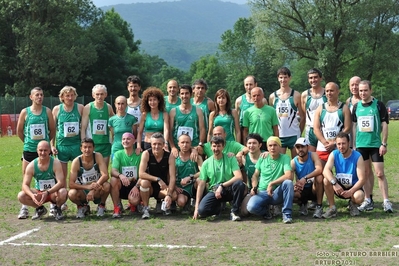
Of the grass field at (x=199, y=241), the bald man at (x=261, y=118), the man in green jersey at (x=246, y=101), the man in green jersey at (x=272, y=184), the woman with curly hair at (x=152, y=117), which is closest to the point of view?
the grass field at (x=199, y=241)

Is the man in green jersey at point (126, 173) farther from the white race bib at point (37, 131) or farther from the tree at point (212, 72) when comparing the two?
the tree at point (212, 72)

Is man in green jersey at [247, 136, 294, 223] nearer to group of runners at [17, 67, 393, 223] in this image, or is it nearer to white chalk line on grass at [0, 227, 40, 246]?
group of runners at [17, 67, 393, 223]

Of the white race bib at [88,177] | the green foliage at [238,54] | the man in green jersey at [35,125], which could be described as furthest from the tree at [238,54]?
the white race bib at [88,177]

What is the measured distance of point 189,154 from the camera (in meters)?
7.56

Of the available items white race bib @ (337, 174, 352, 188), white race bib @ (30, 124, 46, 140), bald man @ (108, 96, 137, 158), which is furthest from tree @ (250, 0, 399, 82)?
white race bib @ (30, 124, 46, 140)

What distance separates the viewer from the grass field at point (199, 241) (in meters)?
5.24

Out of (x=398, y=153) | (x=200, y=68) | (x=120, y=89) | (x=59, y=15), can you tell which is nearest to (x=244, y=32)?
(x=200, y=68)

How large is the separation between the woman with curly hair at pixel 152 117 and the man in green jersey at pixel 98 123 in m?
0.50

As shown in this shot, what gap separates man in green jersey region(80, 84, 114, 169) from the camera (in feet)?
25.5

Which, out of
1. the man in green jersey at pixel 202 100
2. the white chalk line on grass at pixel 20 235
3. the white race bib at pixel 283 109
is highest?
the man in green jersey at pixel 202 100

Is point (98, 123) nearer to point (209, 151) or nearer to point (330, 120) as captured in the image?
point (209, 151)

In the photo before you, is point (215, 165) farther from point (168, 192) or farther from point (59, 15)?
point (59, 15)

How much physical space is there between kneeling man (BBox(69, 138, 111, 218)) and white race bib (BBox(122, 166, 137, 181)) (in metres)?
0.27

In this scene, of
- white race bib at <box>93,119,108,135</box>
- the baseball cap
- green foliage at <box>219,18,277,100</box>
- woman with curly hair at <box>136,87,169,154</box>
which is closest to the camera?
the baseball cap
